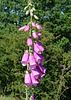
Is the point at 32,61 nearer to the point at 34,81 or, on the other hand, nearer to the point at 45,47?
the point at 34,81

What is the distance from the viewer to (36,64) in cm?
213

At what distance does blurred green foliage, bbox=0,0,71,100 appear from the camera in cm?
929

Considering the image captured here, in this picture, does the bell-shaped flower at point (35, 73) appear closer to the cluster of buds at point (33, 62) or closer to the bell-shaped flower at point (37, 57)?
the cluster of buds at point (33, 62)

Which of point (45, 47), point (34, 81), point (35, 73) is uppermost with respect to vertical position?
point (45, 47)

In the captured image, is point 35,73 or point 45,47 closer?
point 35,73

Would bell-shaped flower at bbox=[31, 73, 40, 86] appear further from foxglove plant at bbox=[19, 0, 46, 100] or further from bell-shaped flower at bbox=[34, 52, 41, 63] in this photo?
bell-shaped flower at bbox=[34, 52, 41, 63]

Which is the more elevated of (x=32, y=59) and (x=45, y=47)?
(x=45, y=47)

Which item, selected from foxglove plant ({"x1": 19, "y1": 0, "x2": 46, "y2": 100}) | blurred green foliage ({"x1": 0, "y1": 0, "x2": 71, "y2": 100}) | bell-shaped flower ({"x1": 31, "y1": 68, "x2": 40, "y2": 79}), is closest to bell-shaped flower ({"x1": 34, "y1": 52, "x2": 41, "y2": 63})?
foxglove plant ({"x1": 19, "y1": 0, "x2": 46, "y2": 100})

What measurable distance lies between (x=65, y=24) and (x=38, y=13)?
124 inches

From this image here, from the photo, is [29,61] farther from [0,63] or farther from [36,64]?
[0,63]

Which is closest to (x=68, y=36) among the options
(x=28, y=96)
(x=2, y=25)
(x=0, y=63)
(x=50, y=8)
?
(x=50, y=8)

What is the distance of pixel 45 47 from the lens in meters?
9.27

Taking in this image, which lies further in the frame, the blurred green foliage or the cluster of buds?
the blurred green foliage

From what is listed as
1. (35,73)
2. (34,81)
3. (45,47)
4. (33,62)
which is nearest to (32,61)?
(33,62)
